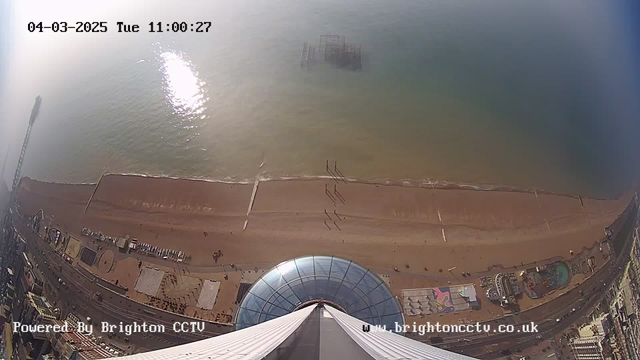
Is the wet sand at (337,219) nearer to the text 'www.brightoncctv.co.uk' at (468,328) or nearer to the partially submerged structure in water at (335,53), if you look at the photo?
the text 'www.brightoncctv.co.uk' at (468,328)

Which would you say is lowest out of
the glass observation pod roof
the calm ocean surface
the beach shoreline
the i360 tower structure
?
the glass observation pod roof

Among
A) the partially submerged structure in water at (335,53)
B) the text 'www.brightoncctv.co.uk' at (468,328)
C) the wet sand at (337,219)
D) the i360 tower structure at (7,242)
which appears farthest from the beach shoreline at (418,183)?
the partially submerged structure in water at (335,53)

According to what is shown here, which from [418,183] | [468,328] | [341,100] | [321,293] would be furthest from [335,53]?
[468,328]

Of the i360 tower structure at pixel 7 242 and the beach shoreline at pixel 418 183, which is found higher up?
the beach shoreline at pixel 418 183

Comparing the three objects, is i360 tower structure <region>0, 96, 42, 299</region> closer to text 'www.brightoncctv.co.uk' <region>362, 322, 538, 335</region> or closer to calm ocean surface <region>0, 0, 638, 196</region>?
calm ocean surface <region>0, 0, 638, 196</region>

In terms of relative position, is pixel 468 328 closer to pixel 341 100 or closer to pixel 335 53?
pixel 341 100

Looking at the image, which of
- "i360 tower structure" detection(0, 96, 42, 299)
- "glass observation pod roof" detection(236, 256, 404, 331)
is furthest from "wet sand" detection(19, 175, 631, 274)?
"glass observation pod roof" detection(236, 256, 404, 331)

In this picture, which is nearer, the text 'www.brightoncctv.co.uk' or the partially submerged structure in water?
the text 'www.brightoncctv.co.uk'
